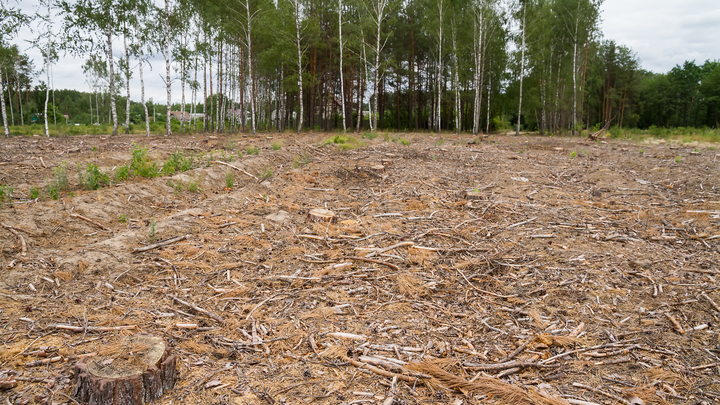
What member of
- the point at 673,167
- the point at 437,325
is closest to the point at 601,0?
the point at 673,167

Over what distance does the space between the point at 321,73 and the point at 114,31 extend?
14288 millimetres

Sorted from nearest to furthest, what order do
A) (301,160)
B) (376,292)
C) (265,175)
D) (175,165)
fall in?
(376,292) < (175,165) < (265,175) < (301,160)

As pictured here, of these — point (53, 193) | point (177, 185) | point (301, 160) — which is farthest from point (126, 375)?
point (301, 160)

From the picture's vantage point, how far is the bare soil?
2953 millimetres

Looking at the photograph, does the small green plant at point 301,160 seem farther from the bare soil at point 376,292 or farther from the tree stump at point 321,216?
the tree stump at point 321,216

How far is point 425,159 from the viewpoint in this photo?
1196cm

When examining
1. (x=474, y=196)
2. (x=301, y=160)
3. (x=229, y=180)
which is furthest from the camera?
(x=301, y=160)

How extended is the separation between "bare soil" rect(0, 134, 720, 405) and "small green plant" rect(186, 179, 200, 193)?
0.06 metres

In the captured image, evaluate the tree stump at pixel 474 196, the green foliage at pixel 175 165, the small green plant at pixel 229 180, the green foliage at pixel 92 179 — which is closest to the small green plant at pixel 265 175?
the small green plant at pixel 229 180

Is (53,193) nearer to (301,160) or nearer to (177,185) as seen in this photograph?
(177,185)

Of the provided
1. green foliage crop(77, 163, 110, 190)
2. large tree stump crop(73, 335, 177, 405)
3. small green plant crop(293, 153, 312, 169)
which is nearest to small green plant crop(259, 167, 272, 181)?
small green plant crop(293, 153, 312, 169)

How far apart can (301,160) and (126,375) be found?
9416 millimetres

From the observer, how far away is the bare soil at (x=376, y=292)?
9.69ft

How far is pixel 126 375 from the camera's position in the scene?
2615 mm
